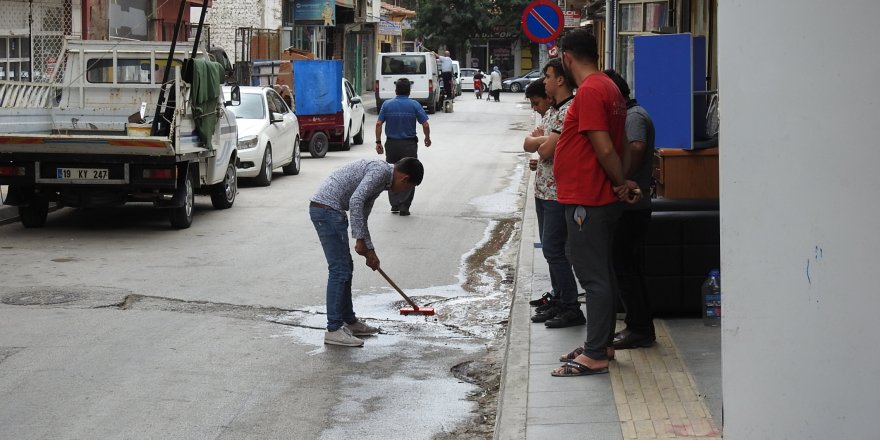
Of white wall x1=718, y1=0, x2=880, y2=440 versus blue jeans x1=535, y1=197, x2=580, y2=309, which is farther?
blue jeans x1=535, y1=197, x2=580, y2=309

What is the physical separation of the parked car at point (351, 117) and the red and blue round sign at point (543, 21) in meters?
11.0

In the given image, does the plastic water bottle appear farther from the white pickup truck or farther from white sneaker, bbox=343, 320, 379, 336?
the white pickup truck

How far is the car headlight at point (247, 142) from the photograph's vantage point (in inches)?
722

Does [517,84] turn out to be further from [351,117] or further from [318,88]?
[318,88]

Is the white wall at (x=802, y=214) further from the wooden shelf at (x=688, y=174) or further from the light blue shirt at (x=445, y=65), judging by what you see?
the light blue shirt at (x=445, y=65)

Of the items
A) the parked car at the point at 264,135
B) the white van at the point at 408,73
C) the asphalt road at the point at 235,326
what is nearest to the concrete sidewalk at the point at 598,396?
the asphalt road at the point at 235,326

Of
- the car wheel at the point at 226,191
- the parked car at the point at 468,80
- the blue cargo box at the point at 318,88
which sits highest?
the parked car at the point at 468,80

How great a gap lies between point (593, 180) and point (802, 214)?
2036mm

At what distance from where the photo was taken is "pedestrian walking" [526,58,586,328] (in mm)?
7934

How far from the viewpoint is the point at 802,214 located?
441 centimetres

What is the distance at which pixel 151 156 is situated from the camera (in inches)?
519

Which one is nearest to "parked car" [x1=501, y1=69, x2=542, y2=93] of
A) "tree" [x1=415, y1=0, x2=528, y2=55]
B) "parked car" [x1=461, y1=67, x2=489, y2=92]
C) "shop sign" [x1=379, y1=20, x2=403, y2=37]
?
"parked car" [x1=461, y1=67, x2=489, y2=92]

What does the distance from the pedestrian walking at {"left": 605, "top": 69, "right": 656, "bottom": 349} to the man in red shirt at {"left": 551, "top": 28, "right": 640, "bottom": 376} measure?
Result: 1.45 ft

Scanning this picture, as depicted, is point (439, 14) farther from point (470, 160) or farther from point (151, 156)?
point (151, 156)
